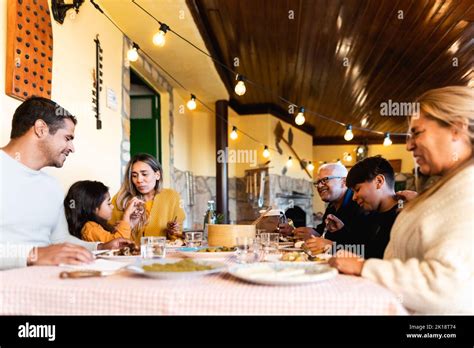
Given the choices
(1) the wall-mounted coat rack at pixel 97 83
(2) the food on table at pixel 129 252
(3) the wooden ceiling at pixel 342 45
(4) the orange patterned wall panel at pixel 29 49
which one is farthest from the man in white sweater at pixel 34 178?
(3) the wooden ceiling at pixel 342 45

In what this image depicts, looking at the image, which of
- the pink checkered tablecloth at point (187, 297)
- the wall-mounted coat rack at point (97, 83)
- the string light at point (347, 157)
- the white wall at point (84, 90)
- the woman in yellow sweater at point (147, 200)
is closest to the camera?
the pink checkered tablecloth at point (187, 297)

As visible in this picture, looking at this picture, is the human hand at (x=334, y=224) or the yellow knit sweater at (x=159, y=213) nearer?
the human hand at (x=334, y=224)

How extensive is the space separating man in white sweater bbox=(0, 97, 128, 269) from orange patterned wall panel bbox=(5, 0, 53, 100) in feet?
1.17

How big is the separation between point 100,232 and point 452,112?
6.54 feet

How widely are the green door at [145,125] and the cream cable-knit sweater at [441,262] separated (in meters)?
4.33

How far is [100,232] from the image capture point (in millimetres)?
2436

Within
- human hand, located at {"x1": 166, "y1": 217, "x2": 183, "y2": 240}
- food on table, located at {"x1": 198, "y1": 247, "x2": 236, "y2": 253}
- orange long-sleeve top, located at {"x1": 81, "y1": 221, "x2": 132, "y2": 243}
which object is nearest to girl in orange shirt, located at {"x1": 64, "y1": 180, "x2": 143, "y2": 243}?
orange long-sleeve top, located at {"x1": 81, "y1": 221, "x2": 132, "y2": 243}

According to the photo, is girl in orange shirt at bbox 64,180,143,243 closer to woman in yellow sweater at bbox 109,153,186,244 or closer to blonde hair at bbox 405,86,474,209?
woman in yellow sweater at bbox 109,153,186,244

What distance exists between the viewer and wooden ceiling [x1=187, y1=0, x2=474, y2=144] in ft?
11.4

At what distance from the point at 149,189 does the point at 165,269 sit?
1933mm

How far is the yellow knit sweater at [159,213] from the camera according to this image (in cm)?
290

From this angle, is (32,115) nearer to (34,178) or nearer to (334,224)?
(34,178)

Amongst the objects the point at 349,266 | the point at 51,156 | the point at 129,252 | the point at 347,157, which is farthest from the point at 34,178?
the point at 347,157

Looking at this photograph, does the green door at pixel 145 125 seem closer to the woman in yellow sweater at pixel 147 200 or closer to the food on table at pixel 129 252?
the woman in yellow sweater at pixel 147 200
